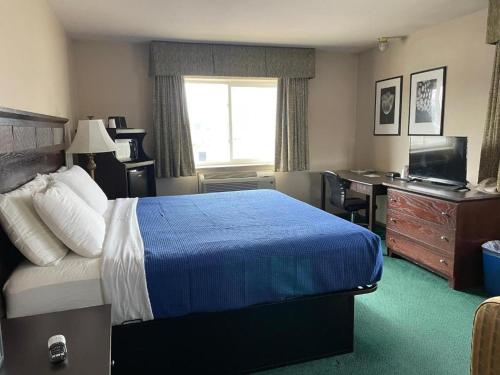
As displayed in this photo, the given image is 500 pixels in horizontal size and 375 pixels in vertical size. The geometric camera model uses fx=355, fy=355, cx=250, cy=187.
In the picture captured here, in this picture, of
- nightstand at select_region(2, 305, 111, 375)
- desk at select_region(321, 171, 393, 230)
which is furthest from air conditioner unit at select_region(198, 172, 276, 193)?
nightstand at select_region(2, 305, 111, 375)

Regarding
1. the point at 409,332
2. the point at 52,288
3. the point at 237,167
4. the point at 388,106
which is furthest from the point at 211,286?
the point at 388,106

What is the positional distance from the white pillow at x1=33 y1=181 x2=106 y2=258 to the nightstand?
41 centimetres

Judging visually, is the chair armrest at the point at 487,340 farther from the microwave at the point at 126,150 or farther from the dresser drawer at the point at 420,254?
the microwave at the point at 126,150

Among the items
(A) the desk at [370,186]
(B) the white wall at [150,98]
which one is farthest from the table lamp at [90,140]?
(A) the desk at [370,186]

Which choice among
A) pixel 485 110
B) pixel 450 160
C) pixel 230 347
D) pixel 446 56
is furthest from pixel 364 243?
pixel 446 56

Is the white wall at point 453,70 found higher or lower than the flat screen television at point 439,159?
higher

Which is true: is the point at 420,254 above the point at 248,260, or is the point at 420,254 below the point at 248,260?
below

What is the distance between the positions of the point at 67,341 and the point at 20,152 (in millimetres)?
1268

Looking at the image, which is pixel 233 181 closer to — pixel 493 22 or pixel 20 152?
pixel 20 152

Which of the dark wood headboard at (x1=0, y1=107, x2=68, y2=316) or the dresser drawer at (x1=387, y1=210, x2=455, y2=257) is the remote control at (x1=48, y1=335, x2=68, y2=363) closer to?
the dark wood headboard at (x1=0, y1=107, x2=68, y2=316)

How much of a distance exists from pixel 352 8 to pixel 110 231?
2.75 meters

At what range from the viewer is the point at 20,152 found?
1.97 m

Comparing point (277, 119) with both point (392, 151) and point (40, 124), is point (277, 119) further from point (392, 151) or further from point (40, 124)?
point (40, 124)

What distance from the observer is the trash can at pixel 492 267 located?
8.83ft
